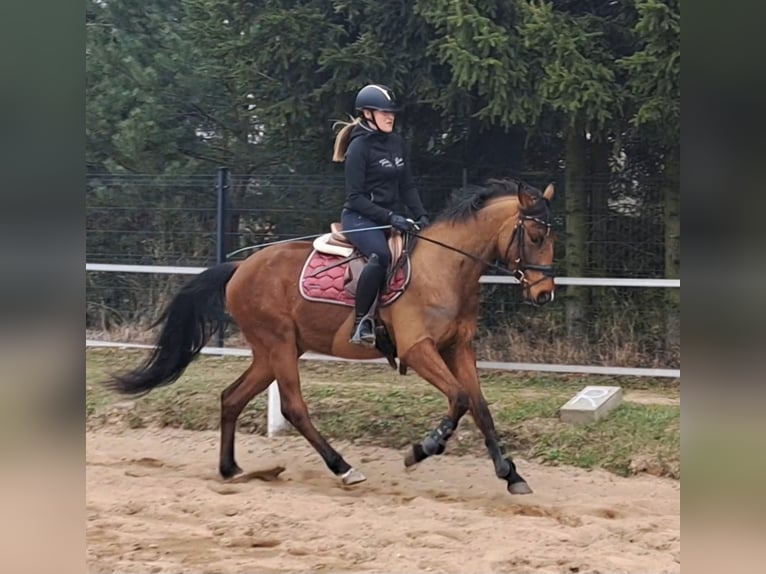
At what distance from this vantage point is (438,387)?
4.95m

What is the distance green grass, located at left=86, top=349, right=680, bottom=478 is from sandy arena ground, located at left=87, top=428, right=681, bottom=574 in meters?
0.25

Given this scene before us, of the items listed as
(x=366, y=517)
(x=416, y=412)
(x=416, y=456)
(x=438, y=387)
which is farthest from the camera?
(x=416, y=412)

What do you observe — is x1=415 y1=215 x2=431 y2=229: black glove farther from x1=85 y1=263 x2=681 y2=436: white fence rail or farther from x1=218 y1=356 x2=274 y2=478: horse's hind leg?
x1=218 y1=356 x2=274 y2=478: horse's hind leg

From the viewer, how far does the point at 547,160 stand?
802 cm

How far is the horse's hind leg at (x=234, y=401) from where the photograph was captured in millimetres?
5395

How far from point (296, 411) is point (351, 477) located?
511mm

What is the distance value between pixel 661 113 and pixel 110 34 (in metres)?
5.83

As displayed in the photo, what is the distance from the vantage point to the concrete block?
20.4 ft

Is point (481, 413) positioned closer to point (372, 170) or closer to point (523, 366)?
point (372, 170)

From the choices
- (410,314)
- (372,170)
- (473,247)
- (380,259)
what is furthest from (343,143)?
(410,314)

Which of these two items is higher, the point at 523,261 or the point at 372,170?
the point at 372,170

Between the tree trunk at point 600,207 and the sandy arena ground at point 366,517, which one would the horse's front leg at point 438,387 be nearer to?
the sandy arena ground at point 366,517
